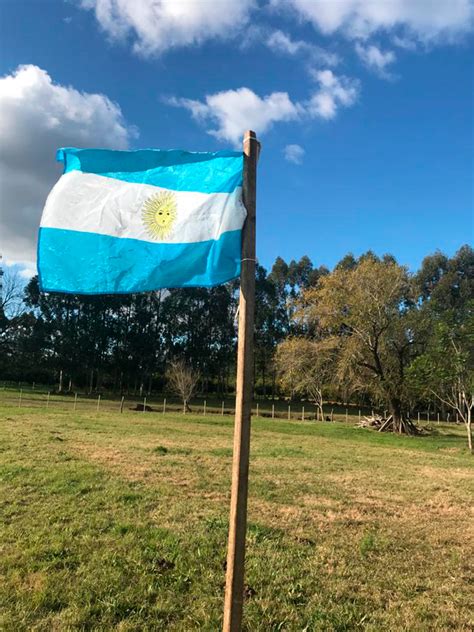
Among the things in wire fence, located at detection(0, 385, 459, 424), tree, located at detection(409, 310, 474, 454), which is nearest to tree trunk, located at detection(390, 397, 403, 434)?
wire fence, located at detection(0, 385, 459, 424)

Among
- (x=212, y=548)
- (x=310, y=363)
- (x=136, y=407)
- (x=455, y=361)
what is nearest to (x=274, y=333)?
(x=136, y=407)

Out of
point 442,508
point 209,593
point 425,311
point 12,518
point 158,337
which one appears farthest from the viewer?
point 158,337

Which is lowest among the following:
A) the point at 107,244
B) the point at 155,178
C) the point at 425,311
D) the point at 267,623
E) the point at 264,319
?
the point at 267,623

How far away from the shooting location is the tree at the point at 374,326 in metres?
29.1

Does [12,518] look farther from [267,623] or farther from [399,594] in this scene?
[399,594]

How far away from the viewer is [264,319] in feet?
215

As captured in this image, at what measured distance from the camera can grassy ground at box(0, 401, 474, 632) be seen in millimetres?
3984

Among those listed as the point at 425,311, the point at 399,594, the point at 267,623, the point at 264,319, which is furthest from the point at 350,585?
the point at 264,319

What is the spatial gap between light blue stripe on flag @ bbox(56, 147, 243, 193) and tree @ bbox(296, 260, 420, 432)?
84.7 ft

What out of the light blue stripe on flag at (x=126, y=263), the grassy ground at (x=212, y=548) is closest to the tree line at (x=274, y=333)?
the grassy ground at (x=212, y=548)

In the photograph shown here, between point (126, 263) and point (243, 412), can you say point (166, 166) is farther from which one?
point (243, 412)

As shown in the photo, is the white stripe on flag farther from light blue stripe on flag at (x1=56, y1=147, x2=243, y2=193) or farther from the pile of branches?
the pile of branches

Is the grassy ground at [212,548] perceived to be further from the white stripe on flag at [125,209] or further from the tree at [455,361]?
the tree at [455,361]

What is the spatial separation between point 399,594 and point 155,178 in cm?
406
